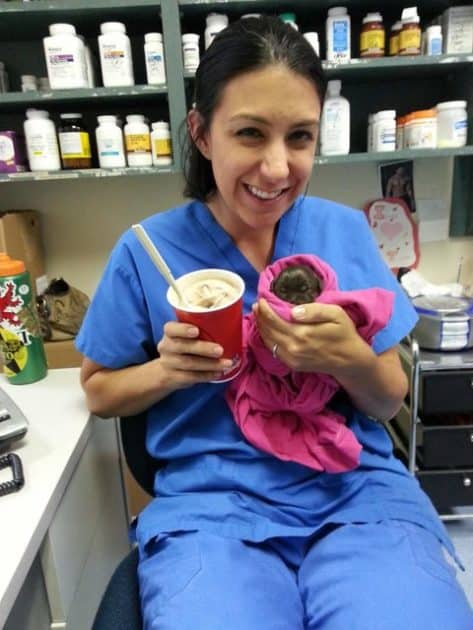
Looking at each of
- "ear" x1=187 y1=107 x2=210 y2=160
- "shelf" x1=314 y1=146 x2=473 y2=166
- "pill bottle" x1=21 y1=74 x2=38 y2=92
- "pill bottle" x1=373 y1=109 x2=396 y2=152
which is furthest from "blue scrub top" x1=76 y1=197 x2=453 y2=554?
"pill bottle" x1=21 y1=74 x2=38 y2=92

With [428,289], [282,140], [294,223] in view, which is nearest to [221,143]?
[282,140]

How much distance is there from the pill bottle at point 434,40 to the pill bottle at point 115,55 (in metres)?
0.87

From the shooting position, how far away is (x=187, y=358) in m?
0.68

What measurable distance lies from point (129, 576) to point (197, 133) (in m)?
0.75

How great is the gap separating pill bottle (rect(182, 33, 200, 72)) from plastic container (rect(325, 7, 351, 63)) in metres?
0.38

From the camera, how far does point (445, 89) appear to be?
1618 mm

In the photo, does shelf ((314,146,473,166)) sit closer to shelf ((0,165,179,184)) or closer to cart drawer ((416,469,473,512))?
shelf ((0,165,179,184))

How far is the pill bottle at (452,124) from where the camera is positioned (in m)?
1.41

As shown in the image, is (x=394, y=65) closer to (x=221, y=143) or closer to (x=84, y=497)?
(x=221, y=143)

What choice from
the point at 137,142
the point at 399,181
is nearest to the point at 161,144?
the point at 137,142

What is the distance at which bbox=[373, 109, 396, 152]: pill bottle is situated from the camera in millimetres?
1419

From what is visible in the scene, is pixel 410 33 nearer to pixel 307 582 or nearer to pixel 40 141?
pixel 40 141

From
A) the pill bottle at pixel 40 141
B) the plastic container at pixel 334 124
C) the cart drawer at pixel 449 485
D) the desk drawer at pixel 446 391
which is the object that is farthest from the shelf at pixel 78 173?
the cart drawer at pixel 449 485

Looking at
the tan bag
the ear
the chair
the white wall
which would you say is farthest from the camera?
the white wall
